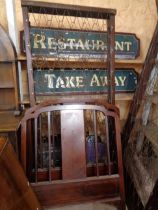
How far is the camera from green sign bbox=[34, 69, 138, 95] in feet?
5.23

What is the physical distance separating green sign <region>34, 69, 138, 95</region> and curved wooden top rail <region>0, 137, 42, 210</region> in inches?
29.6

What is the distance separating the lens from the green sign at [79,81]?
1.59 metres

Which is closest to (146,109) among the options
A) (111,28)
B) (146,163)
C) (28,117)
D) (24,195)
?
(146,163)

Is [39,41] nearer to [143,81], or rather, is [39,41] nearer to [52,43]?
[52,43]

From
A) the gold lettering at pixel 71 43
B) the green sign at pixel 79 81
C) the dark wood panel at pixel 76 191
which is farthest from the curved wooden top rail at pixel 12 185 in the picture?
the gold lettering at pixel 71 43

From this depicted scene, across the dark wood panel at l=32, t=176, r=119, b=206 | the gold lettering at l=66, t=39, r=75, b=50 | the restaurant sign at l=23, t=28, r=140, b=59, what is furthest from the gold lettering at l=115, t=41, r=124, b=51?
the dark wood panel at l=32, t=176, r=119, b=206

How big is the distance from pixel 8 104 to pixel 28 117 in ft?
1.58

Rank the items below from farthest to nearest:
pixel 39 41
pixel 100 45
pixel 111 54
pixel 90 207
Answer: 1. pixel 100 45
2. pixel 39 41
3. pixel 111 54
4. pixel 90 207

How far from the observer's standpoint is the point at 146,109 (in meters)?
1.51

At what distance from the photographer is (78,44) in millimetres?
1649

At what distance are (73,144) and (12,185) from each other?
0.43 m

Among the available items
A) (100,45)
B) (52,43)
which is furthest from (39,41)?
(100,45)

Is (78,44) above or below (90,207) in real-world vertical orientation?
above

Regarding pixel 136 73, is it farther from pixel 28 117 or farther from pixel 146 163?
pixel 28 117
